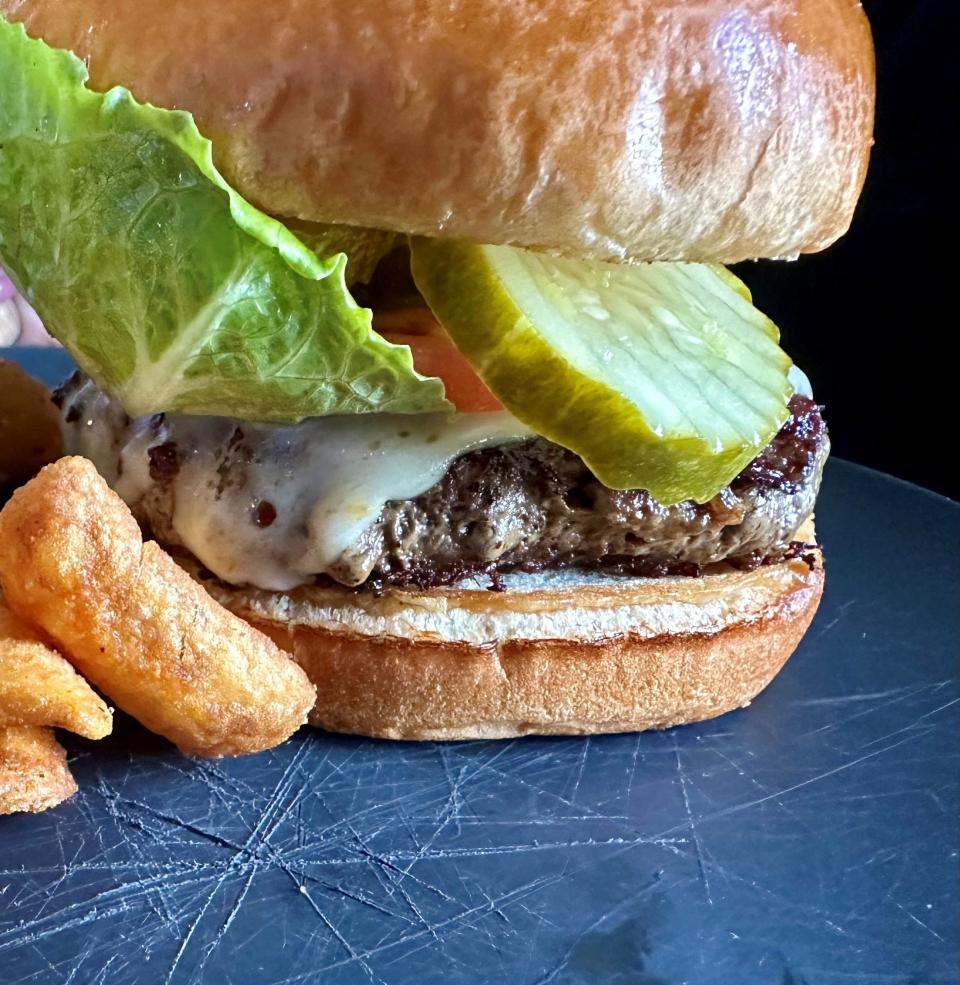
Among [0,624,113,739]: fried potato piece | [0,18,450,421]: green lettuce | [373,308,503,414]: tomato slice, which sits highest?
[0,18,450,421]: green lettuce

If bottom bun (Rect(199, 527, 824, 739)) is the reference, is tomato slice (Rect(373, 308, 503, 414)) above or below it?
above

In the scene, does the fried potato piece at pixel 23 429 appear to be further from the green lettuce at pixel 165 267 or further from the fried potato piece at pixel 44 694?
the fried potato piece at pixel 44 694

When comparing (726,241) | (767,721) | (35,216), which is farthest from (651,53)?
(767,721)

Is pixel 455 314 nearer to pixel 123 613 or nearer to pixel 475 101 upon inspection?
pixel 475 101

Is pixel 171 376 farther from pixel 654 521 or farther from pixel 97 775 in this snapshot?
pixel 654 521

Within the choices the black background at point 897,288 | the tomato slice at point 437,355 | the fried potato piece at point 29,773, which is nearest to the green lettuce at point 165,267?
the tomato slice at point 437,355

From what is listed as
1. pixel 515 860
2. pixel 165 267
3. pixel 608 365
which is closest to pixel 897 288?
pixel 608 365

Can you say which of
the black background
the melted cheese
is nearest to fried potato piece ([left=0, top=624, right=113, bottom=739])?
the melted cheese

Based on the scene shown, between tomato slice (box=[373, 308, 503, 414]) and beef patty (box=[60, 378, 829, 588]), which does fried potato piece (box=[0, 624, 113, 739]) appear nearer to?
beef patty (box=[60, 378, 829, 588])
